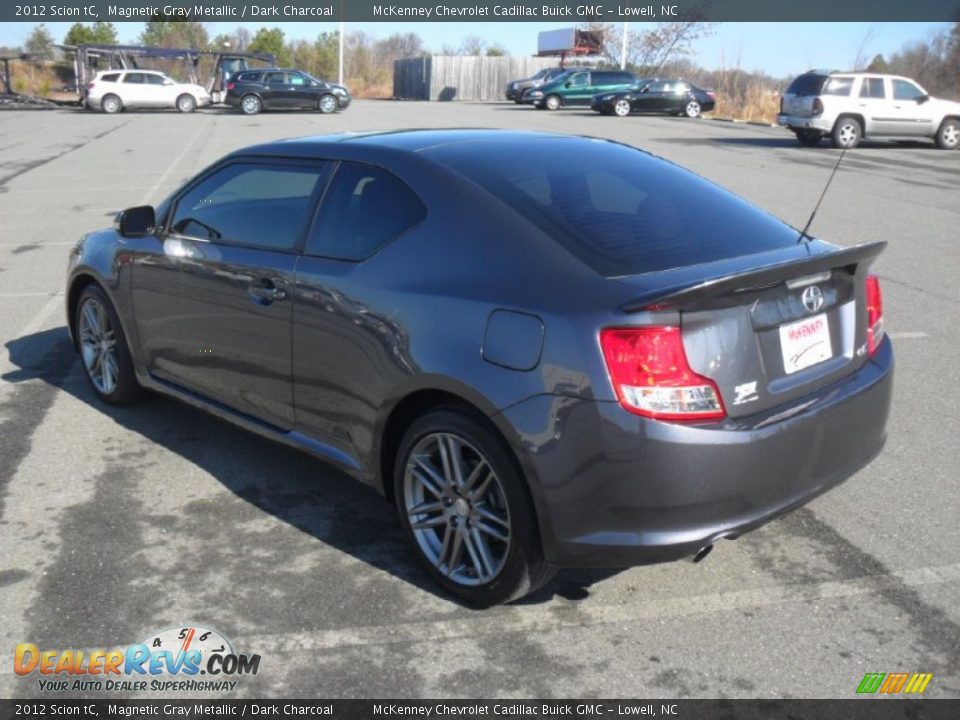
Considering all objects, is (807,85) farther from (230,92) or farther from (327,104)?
(230,92)

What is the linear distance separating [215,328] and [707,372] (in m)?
2.45

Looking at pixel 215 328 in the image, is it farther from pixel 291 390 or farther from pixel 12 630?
pixel 12 630

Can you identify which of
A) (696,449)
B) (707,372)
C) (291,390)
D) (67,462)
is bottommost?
(67,462)

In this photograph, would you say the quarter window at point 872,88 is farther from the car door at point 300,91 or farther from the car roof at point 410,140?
the car door at point 300,91

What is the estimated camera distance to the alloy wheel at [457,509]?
3.43 metres

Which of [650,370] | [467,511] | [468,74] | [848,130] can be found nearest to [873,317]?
[650,370]

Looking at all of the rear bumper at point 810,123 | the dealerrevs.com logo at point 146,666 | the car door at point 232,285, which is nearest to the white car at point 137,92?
the rear bumper at point 810,123

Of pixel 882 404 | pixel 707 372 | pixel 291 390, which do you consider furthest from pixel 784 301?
pixel 291 390

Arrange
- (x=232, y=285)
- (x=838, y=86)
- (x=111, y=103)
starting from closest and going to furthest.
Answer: (x=232, y=285), (x=838, y=86), (x=111, y=103)

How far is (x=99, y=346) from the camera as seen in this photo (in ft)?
18.7

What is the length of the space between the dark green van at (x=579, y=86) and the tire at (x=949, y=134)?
1901cm

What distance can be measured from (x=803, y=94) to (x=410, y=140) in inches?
867

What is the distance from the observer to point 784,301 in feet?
10.7

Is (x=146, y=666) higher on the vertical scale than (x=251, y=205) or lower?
lower
